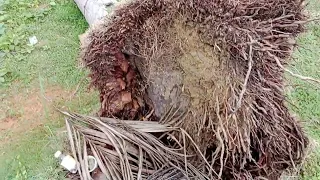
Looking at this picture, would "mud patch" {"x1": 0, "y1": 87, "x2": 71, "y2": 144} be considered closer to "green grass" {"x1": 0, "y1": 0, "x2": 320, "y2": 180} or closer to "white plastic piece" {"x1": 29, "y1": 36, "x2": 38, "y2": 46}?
"green grass" {"x1": 0, "y1": 0, "x2": 320, "y2": 180}

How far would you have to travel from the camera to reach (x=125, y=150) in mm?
2521

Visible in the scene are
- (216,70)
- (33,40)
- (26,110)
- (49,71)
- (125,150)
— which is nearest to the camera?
(216,70)

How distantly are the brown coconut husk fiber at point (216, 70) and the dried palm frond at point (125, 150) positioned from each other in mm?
89

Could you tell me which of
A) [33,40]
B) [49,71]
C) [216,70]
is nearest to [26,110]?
[49,71]

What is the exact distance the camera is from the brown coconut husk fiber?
2.20 meters

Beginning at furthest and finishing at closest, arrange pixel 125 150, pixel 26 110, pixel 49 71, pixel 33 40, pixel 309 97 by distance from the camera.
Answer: pixel 33 40
pixel 49 71
pixel 26 110
pixel 309 97
pixel 125 150

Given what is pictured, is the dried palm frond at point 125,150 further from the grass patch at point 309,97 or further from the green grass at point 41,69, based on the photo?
the grass patch at point 309,97

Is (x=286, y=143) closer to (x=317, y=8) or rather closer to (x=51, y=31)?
(x=317, y=8)

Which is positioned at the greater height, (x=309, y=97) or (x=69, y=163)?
(x=69, y=163)

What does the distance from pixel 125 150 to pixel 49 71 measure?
1752 mm

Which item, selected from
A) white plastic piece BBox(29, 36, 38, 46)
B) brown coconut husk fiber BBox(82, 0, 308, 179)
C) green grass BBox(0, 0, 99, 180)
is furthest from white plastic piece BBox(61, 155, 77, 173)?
white plastic piece BBox(29, 36, 38, 46)

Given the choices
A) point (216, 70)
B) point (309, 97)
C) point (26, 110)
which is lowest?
point (26, 110)

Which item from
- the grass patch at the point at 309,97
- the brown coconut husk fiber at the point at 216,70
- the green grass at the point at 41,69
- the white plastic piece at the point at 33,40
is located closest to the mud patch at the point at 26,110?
the green grass at the point at 41,69

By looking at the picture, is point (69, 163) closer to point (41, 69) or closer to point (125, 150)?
point (125, 150)
